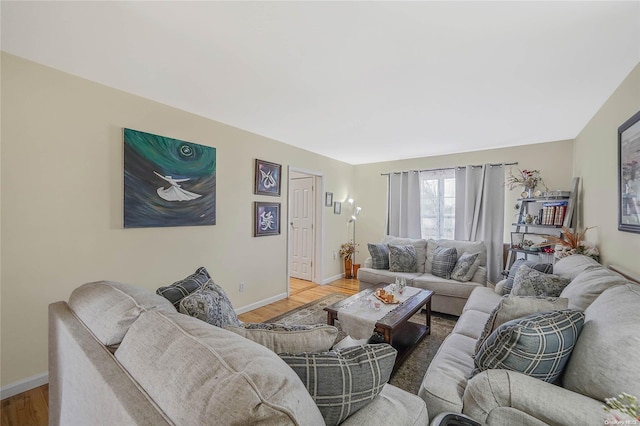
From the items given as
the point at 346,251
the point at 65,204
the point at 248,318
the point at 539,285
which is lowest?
the point at 248,318

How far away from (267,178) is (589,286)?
3255mm

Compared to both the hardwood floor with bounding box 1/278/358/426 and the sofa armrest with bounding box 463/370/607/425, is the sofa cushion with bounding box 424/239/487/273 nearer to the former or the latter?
the hardwood floor with bounding box 1/278/358/426

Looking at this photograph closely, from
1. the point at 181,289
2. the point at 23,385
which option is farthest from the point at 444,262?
the point at 23,385

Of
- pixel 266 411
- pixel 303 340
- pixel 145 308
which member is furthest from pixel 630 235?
pixel 145 308

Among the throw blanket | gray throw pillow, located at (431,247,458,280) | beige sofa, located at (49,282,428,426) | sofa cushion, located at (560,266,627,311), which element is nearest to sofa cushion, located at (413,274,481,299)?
gray throw pillow, located at (431,247,458,280)

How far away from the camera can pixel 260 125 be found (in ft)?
10.4

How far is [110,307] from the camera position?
3.45 ft

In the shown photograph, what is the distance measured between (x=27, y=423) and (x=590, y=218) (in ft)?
16.2

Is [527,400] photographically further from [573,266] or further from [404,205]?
[404,205]

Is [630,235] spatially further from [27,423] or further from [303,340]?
[27,423]

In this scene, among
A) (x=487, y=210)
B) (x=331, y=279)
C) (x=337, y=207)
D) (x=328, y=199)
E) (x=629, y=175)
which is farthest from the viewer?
(x=337, y=207)

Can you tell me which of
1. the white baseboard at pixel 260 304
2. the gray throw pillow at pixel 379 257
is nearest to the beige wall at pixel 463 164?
the gray throw pillow at pixel 379 257

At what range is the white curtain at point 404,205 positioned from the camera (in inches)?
193

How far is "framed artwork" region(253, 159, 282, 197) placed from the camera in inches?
139
